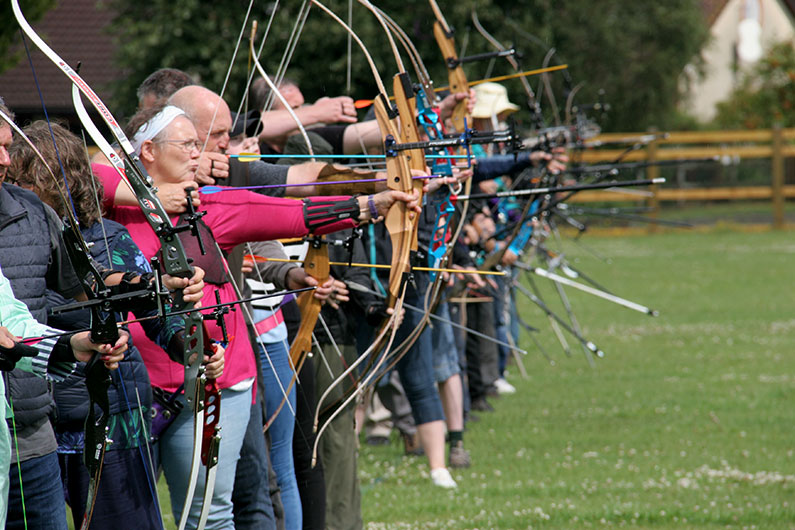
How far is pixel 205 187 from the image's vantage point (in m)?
2.69

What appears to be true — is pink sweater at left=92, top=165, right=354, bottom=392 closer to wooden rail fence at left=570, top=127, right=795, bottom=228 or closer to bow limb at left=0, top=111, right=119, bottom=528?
bow limb at left=0, top=111, right=119, bottom=528

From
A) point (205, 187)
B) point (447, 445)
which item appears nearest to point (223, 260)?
point (205, 187)

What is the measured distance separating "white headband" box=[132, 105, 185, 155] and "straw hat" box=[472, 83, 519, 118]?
3.34 metres

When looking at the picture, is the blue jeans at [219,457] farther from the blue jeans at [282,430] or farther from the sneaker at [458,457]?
the sneaker at [458,457]

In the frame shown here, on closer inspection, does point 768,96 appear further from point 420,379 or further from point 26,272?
point 26,272

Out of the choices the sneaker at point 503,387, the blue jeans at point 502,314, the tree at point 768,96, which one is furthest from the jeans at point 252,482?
the tree at point 768,96

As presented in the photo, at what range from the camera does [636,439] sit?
5.30m

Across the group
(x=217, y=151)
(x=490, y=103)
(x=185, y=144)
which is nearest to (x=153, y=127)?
(x=185, y=144)

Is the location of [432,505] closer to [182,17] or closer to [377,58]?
[377,58]

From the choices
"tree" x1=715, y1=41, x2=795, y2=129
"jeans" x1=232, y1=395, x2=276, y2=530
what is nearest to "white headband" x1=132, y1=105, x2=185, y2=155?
"jeans" x1=232, y1=395, x2=276, y2=530

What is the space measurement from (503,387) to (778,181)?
13685 millimetres

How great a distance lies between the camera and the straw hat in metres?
5.91

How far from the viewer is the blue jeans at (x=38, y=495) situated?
90.8 inches

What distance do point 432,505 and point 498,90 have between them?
2927 mm
